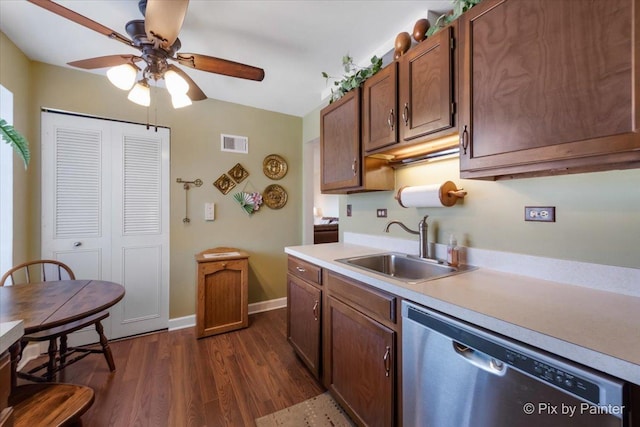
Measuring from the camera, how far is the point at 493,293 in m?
0.98

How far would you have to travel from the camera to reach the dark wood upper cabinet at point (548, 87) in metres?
0.78

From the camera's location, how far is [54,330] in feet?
5.34

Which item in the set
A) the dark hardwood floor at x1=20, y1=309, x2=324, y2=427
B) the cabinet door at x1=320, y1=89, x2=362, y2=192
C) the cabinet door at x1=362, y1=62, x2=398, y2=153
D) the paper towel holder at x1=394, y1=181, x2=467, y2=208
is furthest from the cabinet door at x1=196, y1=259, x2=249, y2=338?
the paper towel holder at x1=394, y1=181, x2=467, y2=208

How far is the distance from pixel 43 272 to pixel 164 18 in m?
2.21

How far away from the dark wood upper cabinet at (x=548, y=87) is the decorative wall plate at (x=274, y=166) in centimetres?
240

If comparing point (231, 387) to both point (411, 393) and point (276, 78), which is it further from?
point (276, 78)

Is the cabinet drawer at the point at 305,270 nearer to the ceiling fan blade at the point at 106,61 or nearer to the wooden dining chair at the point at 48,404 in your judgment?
the wooden dining chair at the point at 48,404

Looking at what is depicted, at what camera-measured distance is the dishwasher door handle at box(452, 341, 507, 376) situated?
2.52 feet

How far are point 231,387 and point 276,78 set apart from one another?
267 cm

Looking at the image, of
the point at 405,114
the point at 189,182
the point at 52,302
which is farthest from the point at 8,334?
the point at 189,182

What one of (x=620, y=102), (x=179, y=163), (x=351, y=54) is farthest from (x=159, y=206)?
(x=620, y=102)

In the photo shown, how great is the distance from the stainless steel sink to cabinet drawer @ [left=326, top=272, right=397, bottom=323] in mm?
132

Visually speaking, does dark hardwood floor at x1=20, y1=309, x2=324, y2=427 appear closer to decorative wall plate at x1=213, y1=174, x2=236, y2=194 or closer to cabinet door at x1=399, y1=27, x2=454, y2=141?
decorative wall plate at x1=213, y1=174, x2=236, y2=194

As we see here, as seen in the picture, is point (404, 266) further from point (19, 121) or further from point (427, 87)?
point (19, 121)
